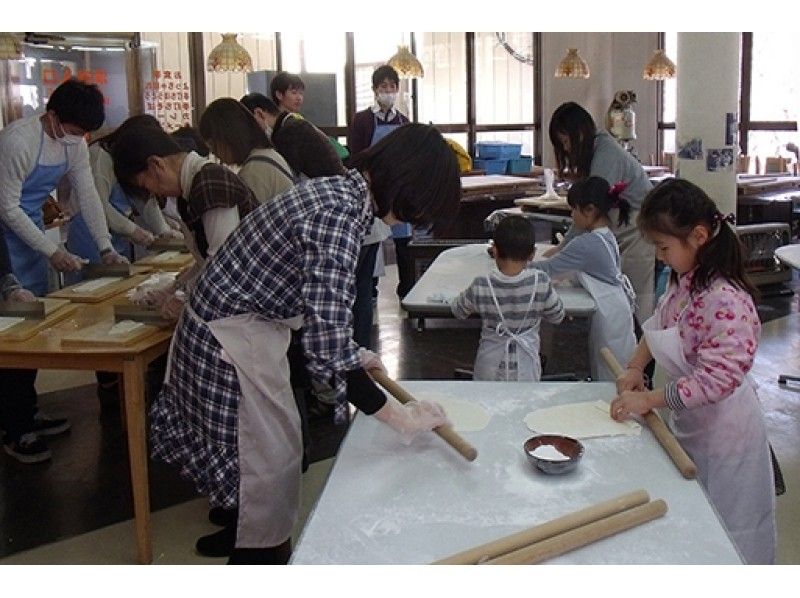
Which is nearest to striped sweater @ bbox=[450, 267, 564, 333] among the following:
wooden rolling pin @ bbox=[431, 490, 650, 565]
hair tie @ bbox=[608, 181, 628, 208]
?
hair tie @ bbox=[608, 181, 628, 208]

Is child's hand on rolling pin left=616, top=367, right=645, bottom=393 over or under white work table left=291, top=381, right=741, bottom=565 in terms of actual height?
over

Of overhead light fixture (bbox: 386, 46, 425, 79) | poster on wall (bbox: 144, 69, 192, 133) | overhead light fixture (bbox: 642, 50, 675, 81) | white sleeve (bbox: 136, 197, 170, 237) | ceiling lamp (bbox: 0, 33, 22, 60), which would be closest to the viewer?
white sleeve (bbox: 136, 197, 170, 237)

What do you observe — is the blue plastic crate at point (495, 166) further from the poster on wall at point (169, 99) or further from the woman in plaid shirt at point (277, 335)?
the woman in plaid shirt at point (277, 335)

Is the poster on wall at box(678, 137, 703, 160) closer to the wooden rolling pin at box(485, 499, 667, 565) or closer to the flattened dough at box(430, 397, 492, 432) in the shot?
the flattened dough at box(430, 397, 492, 432)

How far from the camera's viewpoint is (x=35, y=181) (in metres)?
3.55

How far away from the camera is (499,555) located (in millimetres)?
1321

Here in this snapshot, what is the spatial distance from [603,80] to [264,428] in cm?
1027

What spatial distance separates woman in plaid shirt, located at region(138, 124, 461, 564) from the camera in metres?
1.75

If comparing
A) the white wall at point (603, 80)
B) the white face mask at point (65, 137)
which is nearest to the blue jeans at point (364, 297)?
the white face mask at point (65, 137)

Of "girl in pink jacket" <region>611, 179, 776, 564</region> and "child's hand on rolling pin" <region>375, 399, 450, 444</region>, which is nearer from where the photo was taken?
"child's hand on rolling pin" <region>375, 399, 450, 444</region>

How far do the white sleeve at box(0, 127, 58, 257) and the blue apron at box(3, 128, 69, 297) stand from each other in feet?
0.25

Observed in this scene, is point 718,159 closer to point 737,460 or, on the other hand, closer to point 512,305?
point 512,305

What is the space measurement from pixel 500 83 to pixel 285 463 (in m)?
9.61

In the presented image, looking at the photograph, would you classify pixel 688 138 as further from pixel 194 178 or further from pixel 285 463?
pixel 285 463
